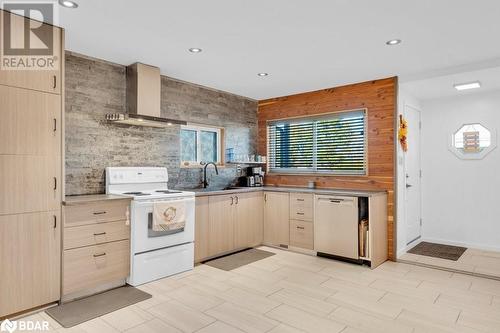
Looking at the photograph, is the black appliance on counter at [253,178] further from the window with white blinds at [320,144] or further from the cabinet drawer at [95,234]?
the cabinet drawer at [95,234]

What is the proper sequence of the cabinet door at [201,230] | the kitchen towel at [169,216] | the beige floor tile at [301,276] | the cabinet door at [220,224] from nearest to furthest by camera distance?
1. the kitchen towel at [169,216]
2. the beige floor tile at [301,276]
3. the cabinet door at [201,230]
4. the cabinet door at [220,224]

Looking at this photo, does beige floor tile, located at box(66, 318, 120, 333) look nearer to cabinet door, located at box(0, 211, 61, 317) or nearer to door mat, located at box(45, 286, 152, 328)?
door mat, located at box(45, 286, 152, 328)

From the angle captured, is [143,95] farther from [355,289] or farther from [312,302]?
[355,289]

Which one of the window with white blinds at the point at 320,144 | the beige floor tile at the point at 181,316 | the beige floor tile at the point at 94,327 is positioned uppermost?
the window with white blinds at the point at 320,144

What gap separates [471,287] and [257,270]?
226 centimetres

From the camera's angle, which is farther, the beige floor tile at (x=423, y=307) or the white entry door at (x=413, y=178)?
the white entry door at (x=413, y=178)

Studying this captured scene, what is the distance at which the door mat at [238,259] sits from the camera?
12.9ft

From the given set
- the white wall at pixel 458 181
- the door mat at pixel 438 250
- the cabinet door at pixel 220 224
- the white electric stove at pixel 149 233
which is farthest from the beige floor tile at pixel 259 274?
the white wall at pixel 458 181

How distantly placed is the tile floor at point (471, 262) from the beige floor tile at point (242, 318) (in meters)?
2.46

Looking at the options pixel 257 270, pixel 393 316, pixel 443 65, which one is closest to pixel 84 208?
pixel 257 270

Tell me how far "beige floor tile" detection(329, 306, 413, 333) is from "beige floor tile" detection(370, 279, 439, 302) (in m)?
0.66

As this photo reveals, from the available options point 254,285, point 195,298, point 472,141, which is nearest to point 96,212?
point 195,298

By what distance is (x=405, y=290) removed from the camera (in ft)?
10.4

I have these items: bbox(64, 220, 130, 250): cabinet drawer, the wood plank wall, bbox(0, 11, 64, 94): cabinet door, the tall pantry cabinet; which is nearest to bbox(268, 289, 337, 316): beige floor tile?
bbox(64, 220, 130, 250): cabinet drawer
